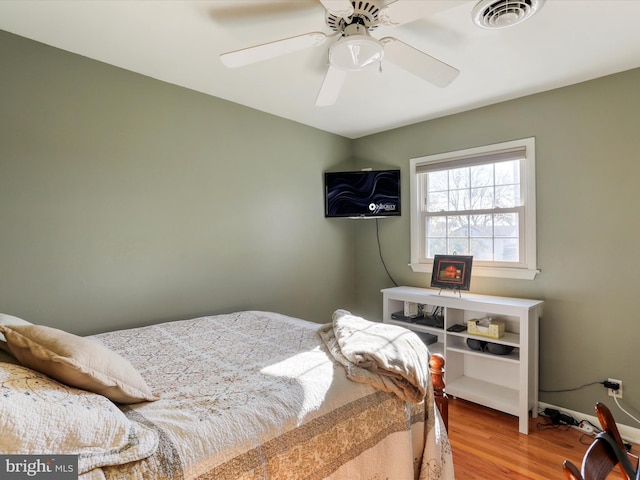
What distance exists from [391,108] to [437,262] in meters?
1.42

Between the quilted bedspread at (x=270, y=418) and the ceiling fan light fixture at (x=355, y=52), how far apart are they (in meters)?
1.39

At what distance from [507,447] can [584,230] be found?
1.60 m

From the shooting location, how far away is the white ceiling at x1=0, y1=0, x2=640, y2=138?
178 centimetres

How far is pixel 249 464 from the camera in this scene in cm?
105

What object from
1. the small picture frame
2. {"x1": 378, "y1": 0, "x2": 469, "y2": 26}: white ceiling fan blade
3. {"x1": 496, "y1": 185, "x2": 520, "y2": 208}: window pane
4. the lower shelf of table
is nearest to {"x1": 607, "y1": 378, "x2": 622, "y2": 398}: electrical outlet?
the lower shelf of table

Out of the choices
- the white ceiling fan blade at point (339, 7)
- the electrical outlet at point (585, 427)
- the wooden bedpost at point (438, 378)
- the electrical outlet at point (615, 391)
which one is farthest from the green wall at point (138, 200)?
the electrical outlet at point (615, 391)

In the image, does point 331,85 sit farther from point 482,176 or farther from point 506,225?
point 506,225

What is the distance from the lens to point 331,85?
2041 mm

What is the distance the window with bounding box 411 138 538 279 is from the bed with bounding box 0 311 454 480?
1.62 m

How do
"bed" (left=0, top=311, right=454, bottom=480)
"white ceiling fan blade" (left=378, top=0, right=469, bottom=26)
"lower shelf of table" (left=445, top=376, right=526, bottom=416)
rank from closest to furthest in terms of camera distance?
"bed" (left=0, top=311, right=454, bottom=480) → "white ceiling fan blade" (left=378, top=0, right=469, bottom=26) → "lower shelf of table" (left=445, top=376, right=526, bottom=416)

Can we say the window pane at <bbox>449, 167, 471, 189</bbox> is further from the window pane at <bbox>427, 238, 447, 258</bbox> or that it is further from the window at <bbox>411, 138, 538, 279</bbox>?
the window pane at <bbox>427, 238, 447, 258</bbox>

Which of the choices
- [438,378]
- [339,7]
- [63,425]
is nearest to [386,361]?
[438,378]

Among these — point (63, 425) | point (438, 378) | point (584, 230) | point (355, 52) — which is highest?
point (355, 52)

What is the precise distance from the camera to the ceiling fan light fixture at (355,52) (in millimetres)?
1533
